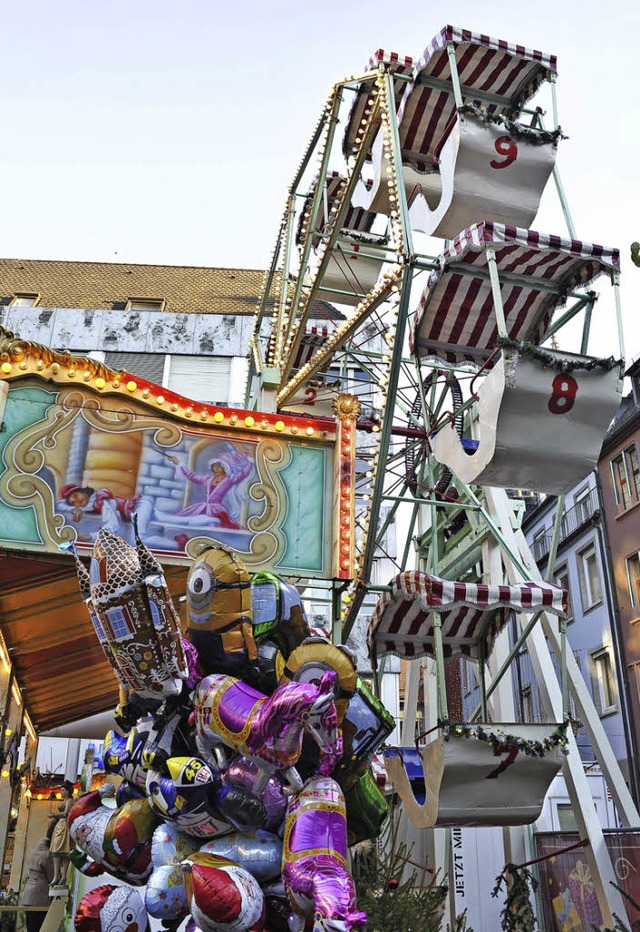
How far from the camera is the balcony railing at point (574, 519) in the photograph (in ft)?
83.4

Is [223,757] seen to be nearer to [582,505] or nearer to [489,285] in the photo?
[489,285]

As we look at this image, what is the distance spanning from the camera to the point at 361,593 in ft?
30.3

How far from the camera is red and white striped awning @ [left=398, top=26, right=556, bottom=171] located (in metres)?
11.2

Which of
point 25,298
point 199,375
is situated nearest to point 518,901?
point 199,375

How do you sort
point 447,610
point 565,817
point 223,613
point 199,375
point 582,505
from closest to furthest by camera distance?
point 223,613, point 447,610, point 565,817, point 582,505, point 199,375

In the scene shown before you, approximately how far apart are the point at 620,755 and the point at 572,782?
1263 centimetres

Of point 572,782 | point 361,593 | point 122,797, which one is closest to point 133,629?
point 122,797

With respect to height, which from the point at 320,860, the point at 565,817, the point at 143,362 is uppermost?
the point at 143,362

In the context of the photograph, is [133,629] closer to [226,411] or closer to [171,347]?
[226,411]

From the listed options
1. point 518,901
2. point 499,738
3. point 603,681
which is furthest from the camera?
point 603,681

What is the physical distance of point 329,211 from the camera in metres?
Answer: 15.4

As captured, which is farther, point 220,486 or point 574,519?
point 574,519

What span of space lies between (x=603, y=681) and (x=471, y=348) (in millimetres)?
16086

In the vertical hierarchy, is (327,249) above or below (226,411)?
above
